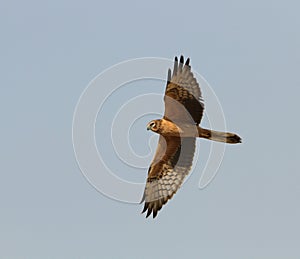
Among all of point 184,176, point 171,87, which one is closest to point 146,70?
point 171,87

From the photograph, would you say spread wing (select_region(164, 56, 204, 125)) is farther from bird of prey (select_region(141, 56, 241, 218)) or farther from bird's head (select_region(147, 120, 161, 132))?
bird's head (select_region(147, 120, 161, 132))

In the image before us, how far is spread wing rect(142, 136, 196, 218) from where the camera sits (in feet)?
45.0

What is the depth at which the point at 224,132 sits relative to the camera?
1238 cm

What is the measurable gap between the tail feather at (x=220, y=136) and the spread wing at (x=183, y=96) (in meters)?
0.33

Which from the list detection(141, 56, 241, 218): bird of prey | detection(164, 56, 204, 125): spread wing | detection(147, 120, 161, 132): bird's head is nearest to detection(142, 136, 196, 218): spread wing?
detection(141, 56, 241, 218): bird of prey

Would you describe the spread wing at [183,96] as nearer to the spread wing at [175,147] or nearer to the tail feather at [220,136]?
the spread wing at [175,147]

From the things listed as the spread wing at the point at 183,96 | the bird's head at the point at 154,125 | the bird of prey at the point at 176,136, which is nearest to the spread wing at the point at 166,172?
the bird of prey at the point at 176,136

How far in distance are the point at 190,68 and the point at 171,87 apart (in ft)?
2.34

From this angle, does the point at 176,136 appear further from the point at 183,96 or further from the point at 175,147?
the point at 183,96

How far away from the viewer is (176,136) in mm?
13219

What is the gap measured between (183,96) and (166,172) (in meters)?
2.10

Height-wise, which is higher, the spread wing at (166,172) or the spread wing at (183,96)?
the spread wing at (183,96)

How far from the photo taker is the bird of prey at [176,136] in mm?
12961

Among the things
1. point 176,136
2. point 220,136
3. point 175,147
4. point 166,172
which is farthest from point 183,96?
point 166,172
